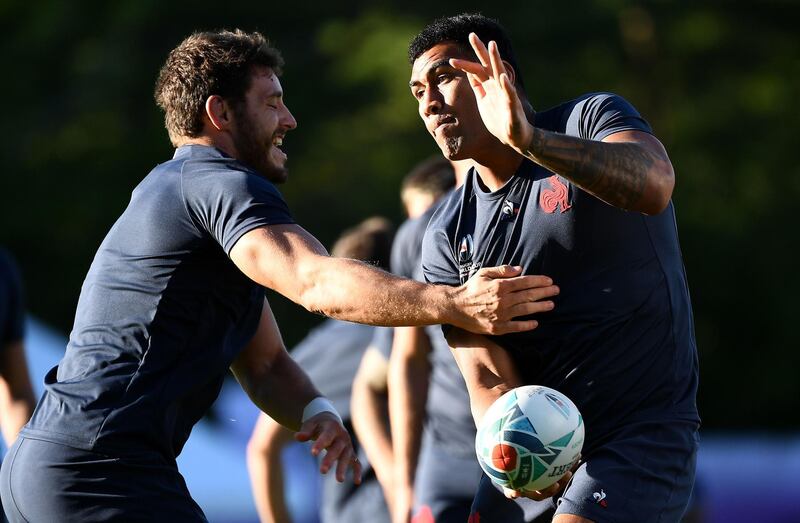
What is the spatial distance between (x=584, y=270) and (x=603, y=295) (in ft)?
0.38

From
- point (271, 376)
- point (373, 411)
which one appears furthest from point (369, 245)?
point (271, 376)

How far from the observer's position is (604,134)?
465cm

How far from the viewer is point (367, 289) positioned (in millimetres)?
4312

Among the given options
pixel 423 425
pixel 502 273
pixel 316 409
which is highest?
pixel 502 273

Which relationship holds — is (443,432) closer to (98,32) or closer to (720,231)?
(720,231)

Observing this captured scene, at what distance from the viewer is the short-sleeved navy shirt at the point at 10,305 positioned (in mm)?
6648

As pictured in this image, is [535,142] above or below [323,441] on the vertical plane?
above

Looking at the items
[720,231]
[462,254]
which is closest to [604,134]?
[462,254]

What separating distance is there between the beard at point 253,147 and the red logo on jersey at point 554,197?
106cm

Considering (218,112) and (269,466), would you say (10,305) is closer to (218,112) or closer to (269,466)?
(269,466)

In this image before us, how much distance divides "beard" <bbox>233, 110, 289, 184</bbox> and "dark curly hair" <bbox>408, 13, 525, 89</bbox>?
2.28ft

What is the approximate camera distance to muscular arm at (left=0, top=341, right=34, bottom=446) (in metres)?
6.52

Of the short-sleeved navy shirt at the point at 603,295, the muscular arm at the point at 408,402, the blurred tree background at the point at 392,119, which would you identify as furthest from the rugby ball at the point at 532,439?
the blurred tree background at the point at 392,119

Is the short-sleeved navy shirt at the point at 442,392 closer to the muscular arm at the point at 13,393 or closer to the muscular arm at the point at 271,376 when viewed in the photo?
the muscular arm at the point at 271,376
